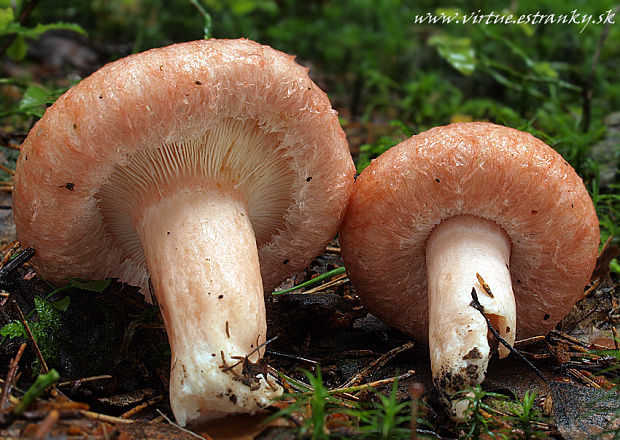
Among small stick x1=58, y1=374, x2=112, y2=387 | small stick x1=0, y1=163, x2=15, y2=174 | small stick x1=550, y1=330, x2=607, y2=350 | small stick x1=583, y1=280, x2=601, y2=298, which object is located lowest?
small stick x1=550, y1=330, x2=607, y2=350

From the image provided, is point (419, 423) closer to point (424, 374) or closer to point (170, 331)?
point (424, 374)

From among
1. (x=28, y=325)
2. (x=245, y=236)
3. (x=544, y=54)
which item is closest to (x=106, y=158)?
(x=245, y=236)

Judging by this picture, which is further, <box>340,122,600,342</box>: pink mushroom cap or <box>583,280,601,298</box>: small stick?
<box>583,280,601,298</box>: small stick

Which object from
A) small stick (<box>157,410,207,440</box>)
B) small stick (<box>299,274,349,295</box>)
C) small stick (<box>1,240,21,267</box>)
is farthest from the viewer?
small stick (<box>299,274,349,295</box>)

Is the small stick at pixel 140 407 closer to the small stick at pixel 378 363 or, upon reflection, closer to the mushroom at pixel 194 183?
the mushroom at pixel 194 183

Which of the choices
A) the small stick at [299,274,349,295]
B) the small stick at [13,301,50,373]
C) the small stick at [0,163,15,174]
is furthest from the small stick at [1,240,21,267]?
the small stick at [299,274,349,295]

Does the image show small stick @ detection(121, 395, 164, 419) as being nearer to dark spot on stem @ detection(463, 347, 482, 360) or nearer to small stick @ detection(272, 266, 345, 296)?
small stick @ detection(272, 266, 345, 296)

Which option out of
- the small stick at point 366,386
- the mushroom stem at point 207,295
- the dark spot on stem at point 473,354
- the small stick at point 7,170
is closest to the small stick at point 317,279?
the mushroom stem at point 207,295
